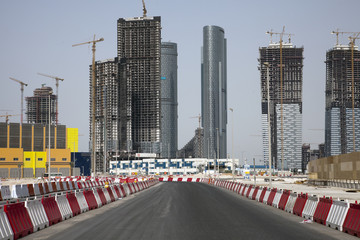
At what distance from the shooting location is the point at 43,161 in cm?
15800

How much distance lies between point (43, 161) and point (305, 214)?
14509cm

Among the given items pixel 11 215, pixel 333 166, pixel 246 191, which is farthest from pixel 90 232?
pixel 333 166

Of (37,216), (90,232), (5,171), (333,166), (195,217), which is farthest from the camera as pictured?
(5,171)

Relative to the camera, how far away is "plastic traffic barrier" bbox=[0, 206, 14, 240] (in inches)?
537

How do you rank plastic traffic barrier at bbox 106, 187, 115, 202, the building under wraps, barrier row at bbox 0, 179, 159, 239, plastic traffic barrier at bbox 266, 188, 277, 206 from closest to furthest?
barrier row at bbox 0, 179, 159, 239, plastic traffic barrier at bbox 266, 188, 277, 206, plastic traffic barrier at bbox 106, 187, 115, 202, the building under wraps

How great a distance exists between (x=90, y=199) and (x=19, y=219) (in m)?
10.9

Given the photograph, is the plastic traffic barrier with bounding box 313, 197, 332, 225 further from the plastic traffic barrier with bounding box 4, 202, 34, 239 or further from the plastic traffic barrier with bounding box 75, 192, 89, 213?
the plastic traffic barrier with bounding box 75, 192, 89, 213

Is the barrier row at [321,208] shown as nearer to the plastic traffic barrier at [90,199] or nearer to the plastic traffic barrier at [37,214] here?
the plastic traffic barrier at [90,199]

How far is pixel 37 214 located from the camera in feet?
55.9

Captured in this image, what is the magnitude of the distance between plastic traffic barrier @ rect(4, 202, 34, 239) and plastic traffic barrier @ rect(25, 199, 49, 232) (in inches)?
9.8

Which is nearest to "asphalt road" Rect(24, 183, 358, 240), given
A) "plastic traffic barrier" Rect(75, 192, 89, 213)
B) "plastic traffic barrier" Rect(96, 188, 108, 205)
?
"plastic traffic barrier" Rect(75, 192, 89, 213)

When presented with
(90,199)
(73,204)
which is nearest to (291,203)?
(73,204)

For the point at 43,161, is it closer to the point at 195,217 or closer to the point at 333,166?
the point at 333,166

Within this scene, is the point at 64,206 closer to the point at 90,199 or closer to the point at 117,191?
the point at 90,199
